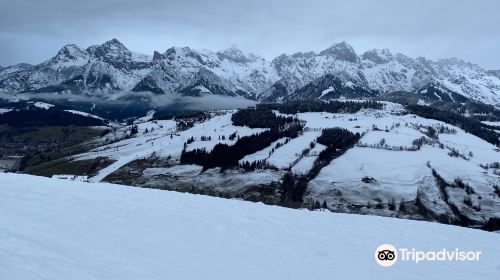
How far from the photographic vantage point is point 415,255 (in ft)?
74.0

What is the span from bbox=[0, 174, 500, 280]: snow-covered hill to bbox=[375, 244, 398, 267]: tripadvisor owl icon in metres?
0.36

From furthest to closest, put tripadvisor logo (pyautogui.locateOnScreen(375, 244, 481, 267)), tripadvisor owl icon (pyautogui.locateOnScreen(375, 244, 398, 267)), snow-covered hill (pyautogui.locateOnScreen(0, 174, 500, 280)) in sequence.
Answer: tripadvisor logo (pyautogui.locateOnScreen(375, 244, 481, 267))
tripadvisor owl icon (pyautogui.locateOnScreen(375, 244, 398, 267))
snow-covered hill (pyautogui.locateOnScreen(0, 174, 500, 280))

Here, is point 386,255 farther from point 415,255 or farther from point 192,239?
point 192,239

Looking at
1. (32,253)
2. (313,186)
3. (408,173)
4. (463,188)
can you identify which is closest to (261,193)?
(313,186)

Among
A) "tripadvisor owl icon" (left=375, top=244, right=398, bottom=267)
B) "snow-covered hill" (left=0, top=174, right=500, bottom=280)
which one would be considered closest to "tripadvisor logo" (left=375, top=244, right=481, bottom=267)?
"tripadvisor owl icon" (left=375, top=244, right=398, bottom=267)

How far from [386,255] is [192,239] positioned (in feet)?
28.7

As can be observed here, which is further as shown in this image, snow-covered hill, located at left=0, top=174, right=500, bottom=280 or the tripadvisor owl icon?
the tripadvisor owl icon

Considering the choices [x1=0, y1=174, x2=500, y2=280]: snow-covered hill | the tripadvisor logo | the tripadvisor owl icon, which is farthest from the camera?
the tripadvisor logo

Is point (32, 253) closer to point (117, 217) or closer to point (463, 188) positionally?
point (117, 217)

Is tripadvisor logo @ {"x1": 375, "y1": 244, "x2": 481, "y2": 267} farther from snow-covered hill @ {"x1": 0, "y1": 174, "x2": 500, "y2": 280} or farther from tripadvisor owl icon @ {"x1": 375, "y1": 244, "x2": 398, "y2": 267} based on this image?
snow-covered hill @ {"x1": 0, "y1": 174, "x2": 500, "y2": 280}

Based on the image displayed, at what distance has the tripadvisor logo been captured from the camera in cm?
2186

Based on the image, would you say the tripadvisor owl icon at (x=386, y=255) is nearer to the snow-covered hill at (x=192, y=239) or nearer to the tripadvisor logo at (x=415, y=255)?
the tripadvisor logo at (x=415, y=255)

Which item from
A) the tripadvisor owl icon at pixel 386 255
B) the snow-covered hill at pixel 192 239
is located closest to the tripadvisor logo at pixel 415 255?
the tripadvisor owl icon at pixel 386 255

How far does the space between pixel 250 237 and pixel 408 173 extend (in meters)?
188
